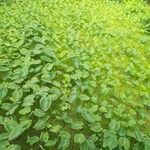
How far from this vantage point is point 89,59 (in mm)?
5191

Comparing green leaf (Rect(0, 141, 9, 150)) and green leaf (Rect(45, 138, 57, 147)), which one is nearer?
green leaf (Rect(0, 141, 9, 150))

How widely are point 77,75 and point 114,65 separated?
1.00 m

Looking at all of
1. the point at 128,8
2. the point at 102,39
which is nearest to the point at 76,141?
the point at 102,39

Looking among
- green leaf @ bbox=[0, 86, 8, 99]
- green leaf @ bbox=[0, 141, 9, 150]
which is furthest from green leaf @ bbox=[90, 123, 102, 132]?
green leaf @ bbox=[0, 86, 8, 99]

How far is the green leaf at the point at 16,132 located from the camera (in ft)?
11.3

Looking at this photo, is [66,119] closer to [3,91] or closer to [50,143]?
[50,143]

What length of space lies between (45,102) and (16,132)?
51 centimetres

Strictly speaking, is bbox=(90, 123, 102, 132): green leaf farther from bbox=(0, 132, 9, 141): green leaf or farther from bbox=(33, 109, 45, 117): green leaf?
bbox=(0, 132, 9, 141): green leaf

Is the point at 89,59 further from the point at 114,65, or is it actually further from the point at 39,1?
the point at 39,1

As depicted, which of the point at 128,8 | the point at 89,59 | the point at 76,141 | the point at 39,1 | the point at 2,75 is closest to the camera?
the point at 76,141

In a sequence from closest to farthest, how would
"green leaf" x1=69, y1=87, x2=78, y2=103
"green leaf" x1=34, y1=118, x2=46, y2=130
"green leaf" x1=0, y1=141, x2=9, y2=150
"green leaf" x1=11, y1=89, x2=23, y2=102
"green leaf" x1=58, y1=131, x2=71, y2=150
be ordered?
"green leaf" x1=0, y1=141, x2=9, y2=150
"green leaf" x1=58, y1=131, x2=71, y2=150
"green leaf" x1=34, y1=118, x2=46, y2=130
"green leaf" x1=11, y1=89, x2=23, y2=102
"green leaf" x1=69, y1=87, x2=78, y2=103

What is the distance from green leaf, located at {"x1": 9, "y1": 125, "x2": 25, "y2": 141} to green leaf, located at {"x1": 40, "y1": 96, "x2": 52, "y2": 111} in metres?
0.36

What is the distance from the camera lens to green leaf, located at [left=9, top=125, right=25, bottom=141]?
136 inches

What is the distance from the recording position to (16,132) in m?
3.50
